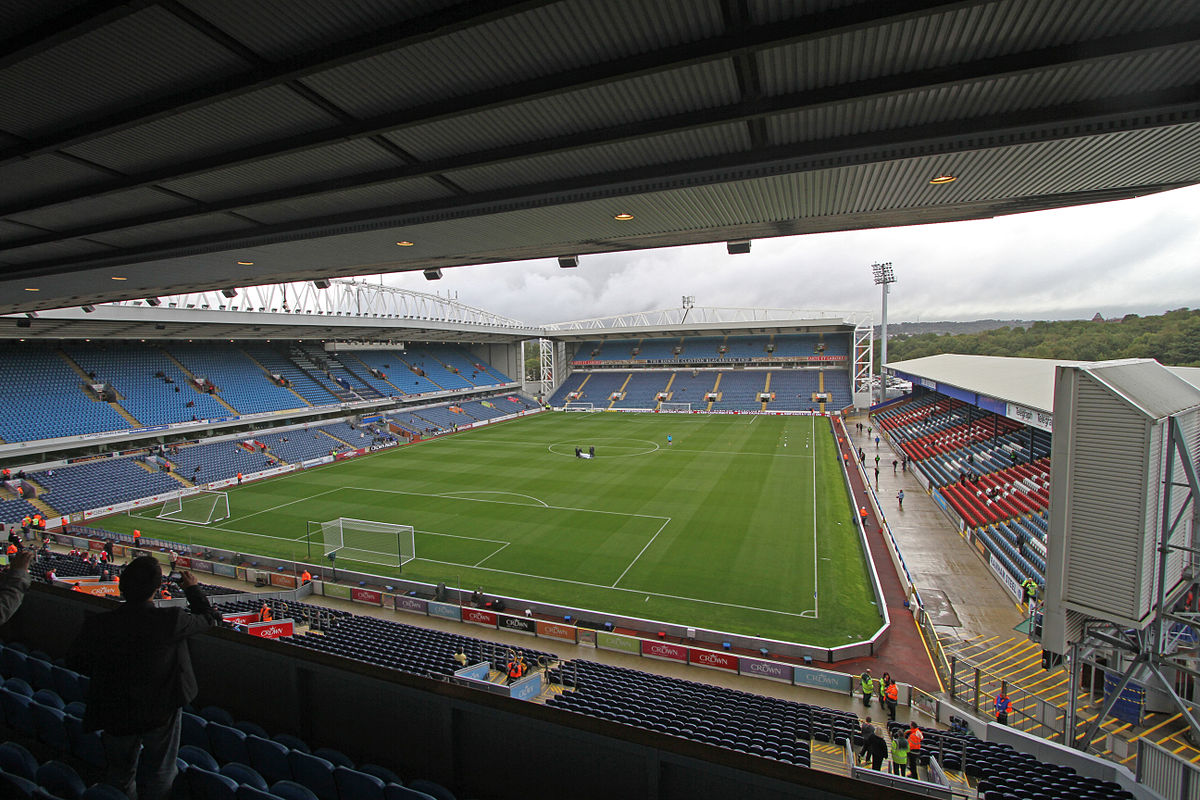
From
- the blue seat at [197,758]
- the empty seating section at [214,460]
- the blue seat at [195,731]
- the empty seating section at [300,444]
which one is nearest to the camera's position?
the blue seat at [197,758]

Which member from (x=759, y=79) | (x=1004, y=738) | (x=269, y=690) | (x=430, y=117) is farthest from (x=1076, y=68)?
(x=1004, y=738)

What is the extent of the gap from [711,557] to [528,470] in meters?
16.2

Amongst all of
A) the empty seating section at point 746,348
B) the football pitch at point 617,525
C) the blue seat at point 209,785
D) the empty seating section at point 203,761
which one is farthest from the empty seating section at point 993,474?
the empty seating section at point 746,348

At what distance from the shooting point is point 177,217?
24.0 feet

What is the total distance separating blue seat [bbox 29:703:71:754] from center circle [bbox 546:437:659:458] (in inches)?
1297

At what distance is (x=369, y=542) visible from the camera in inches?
795

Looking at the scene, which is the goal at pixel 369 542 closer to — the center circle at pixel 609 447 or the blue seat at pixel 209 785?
the blue seat at pixel 209 785

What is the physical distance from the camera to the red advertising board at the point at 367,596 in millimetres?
16672

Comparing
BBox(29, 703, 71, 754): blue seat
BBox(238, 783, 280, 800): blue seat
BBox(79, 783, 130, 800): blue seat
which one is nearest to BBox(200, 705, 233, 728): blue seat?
BBox(29, 703, 71, 754): blue seat

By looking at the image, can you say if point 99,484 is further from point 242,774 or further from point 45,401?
point 242,774

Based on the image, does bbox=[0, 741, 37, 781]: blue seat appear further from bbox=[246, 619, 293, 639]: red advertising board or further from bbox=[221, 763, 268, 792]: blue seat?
bbox=[246, 619, 293, 639]: red advertising board

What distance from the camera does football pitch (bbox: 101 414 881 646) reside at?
1620 cm

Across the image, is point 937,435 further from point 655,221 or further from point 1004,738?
point 655,221

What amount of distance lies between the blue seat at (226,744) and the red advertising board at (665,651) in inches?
428
